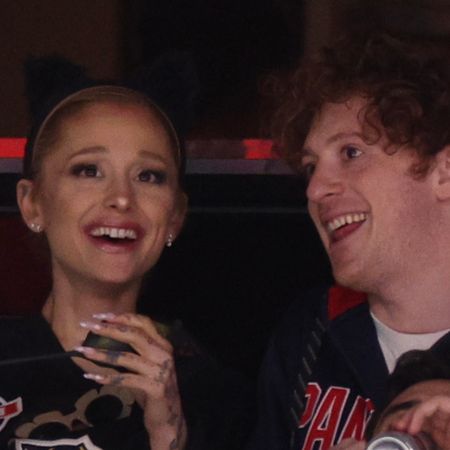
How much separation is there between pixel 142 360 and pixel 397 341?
0.38 meters

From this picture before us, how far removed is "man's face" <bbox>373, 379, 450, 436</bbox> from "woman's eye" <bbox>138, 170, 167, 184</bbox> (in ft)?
1.90

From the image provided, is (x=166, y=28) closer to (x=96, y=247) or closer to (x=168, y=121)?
(x=168, y=121)

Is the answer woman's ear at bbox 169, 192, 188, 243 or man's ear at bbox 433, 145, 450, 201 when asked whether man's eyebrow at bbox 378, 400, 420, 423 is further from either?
woman's ear at bbox 169, 192, 188, 243

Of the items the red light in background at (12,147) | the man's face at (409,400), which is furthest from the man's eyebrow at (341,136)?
the red light in background at (12,147)

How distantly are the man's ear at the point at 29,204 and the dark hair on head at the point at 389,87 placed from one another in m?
0.42

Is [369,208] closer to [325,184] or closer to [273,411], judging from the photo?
[325,184]

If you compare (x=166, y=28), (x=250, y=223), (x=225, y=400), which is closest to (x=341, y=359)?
(x=225, y=400)

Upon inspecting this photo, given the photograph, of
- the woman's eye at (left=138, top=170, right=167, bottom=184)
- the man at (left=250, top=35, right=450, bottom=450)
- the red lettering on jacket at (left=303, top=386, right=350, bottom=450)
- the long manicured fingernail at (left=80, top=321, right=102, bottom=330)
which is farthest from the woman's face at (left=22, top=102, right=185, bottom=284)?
the red lettering on jacket at (left=303, top=386, right=350, bottom=450)

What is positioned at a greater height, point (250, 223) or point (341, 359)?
point (250, 223)

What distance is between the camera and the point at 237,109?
2.15m

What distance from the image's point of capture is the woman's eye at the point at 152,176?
73.7 inches

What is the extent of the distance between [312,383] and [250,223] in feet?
1.30

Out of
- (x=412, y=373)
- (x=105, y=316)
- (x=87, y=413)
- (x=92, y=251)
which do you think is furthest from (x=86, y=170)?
(x=412, y=373)

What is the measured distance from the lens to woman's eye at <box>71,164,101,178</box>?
6.09 feet
